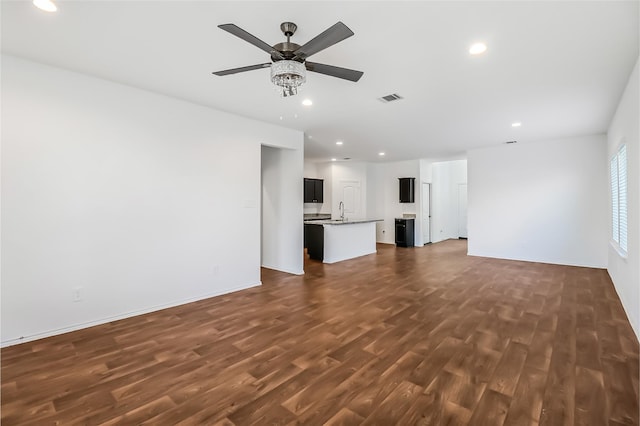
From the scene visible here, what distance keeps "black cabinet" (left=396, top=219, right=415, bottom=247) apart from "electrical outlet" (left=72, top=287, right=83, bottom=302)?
317 inches

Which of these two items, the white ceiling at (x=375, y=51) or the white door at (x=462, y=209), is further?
the white door at (x=462, y=209)

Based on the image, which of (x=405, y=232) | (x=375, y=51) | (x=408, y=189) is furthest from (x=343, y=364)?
(x=408, y=189)

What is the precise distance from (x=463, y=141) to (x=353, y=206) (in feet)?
14.3

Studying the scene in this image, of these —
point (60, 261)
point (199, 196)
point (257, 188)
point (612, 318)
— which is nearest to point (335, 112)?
point (257, 188)

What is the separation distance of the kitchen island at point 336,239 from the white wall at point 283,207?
1.34 metres

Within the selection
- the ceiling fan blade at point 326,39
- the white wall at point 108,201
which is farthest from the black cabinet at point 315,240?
the ceiling fan blade at point 326,39

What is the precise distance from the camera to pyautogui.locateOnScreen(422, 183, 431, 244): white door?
9539mm

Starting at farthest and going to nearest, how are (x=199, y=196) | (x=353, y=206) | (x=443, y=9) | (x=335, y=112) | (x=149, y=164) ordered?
(x=353, y=206) → (x=335, y=112) → (x=199, y=196) → (x=149, y=164) → (x=443, y=9)

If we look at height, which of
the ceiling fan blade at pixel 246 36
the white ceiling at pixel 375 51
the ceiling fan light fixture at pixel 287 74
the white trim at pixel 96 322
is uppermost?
the white ceiling at pixel 375 51

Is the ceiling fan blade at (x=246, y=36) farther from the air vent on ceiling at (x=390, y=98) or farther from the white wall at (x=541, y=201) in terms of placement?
the white wall at (x=541, y=201)

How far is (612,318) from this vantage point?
3.49 meters

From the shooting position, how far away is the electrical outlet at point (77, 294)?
318cm

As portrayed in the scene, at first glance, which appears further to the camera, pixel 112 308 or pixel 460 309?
pixel 460 309

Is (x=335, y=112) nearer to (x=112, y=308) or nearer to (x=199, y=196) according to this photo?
(x=199, y=196)
